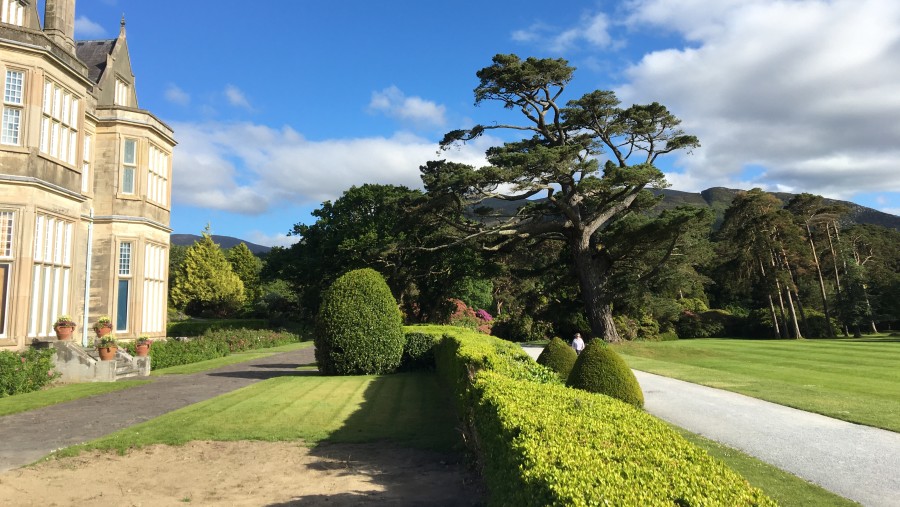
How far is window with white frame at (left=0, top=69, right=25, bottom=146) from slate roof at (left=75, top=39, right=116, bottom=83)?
7215 millimetres

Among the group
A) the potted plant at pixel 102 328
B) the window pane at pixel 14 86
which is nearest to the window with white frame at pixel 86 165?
the window pane at pixel 14 86

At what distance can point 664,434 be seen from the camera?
440cm

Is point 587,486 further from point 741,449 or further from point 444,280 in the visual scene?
point 444,280

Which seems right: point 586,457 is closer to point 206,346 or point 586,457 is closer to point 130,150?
point 130,150

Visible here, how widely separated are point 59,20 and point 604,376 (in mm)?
19680

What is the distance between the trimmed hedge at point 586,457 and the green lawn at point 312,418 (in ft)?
11.5

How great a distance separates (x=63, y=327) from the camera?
14.9 metres

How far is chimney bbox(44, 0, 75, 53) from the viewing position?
17.5 m

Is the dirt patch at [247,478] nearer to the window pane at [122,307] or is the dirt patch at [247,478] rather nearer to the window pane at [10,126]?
the window pane at [10,126]

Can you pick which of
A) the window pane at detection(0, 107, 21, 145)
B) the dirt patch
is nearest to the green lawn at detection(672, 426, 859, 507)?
the dirt patch

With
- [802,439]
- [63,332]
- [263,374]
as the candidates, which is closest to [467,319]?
[263,374]

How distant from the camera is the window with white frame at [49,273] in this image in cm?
1456

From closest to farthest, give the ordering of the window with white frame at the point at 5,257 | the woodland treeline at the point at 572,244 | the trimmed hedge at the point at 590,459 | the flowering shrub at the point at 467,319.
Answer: the trimmed hedge at the point at 590,459 → the window with white frame at the point at 5,257 → the woodland treeline at the point at 572,244 → the flowering shrub at the point at 467,319

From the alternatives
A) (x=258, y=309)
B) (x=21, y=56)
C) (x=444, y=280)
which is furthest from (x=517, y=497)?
(x=258, y=309)
